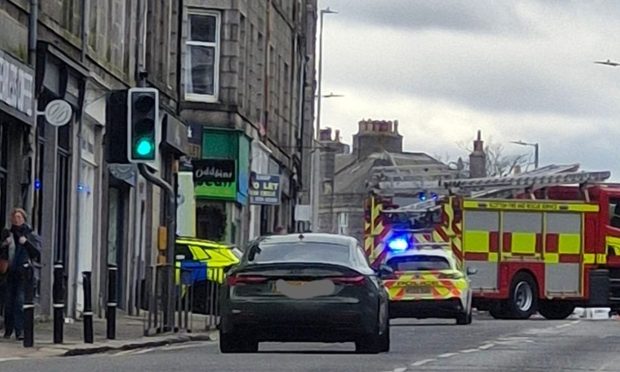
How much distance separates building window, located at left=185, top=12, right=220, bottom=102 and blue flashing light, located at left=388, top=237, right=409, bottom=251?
8.55 m

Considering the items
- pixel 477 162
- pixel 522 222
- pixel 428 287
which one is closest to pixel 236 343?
pixel 428 287

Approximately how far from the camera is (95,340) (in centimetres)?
2347

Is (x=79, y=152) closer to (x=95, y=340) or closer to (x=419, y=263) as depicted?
(x=419, y=263)

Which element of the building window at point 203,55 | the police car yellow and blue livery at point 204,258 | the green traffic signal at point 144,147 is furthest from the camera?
the building window at point 203,55

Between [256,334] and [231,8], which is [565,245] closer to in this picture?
[231,8]

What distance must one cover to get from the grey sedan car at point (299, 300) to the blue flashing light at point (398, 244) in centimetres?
1917

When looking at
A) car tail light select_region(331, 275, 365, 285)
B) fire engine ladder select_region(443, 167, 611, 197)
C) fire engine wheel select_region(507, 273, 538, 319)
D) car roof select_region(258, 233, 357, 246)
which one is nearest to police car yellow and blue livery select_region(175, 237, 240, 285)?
fire engine wheel select_region(507, 273, 538, 319)

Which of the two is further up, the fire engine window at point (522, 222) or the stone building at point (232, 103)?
the stone building at point (232, 103)

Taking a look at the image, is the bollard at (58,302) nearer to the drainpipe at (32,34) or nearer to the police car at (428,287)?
the drainpipe at (32,34)

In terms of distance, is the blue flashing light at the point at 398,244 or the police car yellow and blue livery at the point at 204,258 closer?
the police car yellow and blue livery at the point at 204,258

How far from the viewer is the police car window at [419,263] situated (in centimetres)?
3378

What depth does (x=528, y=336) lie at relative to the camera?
26.8m

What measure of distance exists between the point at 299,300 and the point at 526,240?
66.9ft

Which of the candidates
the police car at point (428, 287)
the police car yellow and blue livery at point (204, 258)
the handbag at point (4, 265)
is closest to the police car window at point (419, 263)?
the police car at point (428, 287)
